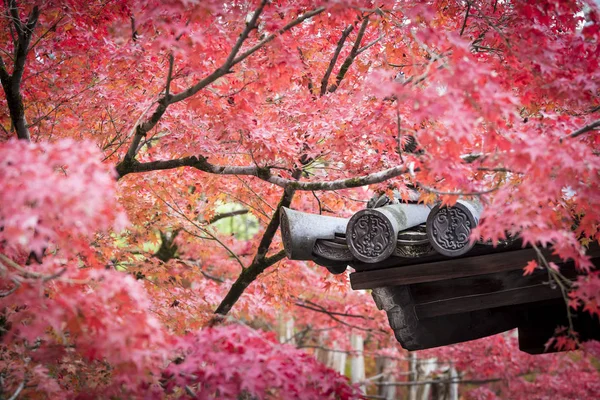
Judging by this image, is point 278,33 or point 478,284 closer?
point 278,33

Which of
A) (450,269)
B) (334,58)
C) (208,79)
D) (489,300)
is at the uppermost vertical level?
(334,58)

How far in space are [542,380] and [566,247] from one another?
8534 millimetres

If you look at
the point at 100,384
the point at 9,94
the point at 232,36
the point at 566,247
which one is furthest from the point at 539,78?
the point at 9,94

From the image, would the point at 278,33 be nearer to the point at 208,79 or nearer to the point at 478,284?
the point at 208,79

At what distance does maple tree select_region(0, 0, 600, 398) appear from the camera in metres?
2.74

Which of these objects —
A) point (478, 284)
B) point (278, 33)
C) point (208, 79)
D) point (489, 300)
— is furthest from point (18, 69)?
point (489, 300)

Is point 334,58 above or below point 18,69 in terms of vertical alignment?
above

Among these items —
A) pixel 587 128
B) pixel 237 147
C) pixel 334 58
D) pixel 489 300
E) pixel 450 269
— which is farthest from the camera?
pixel 334 58

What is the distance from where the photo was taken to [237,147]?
201 inches

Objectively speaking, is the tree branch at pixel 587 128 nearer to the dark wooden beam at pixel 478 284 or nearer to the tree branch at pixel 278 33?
the dark wooden beam at pixel 478 284

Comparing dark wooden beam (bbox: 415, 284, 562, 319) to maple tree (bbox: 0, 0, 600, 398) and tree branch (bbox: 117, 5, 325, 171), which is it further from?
tree branch (bbox: 117, 5, 325, 171)

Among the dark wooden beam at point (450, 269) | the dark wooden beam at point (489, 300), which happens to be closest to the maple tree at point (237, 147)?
the dark wooden beam at point (450, 269)

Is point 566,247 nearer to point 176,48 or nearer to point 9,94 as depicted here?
point 176,48

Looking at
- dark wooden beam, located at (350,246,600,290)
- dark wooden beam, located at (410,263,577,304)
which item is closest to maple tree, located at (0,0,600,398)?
dark wooden beam, located at (350,246,600,290)
